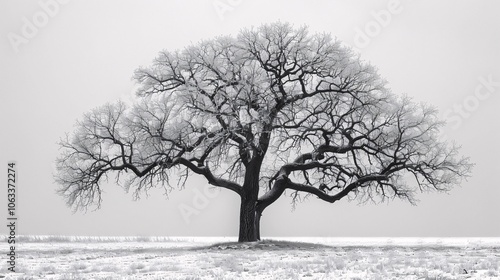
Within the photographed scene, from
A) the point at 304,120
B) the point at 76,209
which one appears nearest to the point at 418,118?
the point at 304,120

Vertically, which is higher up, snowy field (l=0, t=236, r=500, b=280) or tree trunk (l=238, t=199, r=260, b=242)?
tree trunk (l=238, t=199, r=260, b=242)

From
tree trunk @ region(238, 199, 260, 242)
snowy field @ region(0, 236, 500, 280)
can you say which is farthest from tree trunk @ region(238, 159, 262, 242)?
snowy field @ region(0, 236, 500, 280)

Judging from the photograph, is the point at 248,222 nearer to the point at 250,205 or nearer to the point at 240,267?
the point at 250,205

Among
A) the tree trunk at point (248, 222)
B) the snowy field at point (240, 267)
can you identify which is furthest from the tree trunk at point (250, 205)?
the snowy field at point (240, 267)

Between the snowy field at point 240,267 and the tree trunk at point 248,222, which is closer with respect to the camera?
the snowy field at point 240,267

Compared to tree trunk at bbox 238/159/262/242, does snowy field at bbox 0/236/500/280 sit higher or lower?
lower

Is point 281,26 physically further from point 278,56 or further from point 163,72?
point 163,72

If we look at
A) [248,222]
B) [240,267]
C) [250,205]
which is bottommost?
[240,267]

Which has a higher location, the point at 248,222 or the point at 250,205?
the point at 250,205

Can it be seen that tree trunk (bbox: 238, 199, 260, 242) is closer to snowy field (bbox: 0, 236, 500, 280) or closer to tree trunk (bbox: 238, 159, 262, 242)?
tree trunk (bbox: 238, 159, 262, 242)

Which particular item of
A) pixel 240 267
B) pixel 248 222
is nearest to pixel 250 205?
pixel 248 222

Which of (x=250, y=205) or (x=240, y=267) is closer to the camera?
(x=240, y=267)

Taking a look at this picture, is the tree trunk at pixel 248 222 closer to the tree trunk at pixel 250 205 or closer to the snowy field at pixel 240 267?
the tree trunk at pixel 250 205

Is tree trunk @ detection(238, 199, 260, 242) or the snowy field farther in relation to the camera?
tree trunk @ detection(238, 199, 260, 242)
